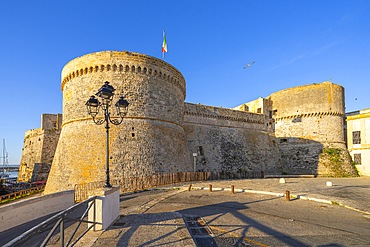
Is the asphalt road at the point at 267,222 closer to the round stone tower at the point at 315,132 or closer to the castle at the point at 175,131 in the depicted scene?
the castle at the point at 175,131

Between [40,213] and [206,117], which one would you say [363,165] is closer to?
[206,117]

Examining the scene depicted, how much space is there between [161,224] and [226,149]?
68.7ft

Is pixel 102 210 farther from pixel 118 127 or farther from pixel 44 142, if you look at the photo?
pixel 44 142

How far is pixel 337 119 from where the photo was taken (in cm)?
2933

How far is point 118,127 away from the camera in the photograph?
17.2 meters

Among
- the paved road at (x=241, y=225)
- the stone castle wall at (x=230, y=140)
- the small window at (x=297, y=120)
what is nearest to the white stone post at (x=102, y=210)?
the paved road at (x=241, y=225)

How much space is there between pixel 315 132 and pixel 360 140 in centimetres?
553

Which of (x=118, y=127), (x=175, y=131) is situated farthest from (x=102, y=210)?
(x=175, y=131)

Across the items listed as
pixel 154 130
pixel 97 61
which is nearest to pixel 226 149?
pixel 154 130

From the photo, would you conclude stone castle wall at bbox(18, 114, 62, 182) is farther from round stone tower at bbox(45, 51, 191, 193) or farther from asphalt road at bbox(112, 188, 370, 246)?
asphalt road at bbox(112, 188, 370, 246)

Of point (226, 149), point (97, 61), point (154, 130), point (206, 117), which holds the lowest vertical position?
point (226, 149)

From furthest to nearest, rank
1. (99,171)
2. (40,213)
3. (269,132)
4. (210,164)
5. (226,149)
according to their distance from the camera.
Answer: (269,132) < (226,149) < (210,164) < (99,171) < (40,213)

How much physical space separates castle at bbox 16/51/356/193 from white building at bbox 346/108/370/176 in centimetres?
117

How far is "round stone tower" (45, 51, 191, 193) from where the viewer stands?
16422mm
